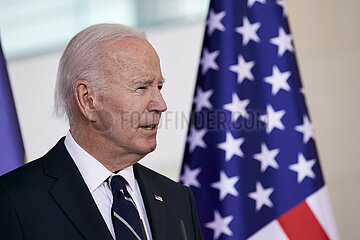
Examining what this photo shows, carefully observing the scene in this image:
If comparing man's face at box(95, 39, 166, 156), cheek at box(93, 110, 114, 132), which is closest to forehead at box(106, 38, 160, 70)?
man's face at box(95, 39, 166, 156)

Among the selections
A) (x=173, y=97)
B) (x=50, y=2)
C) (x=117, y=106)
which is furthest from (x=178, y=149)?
(x=117, y=106)

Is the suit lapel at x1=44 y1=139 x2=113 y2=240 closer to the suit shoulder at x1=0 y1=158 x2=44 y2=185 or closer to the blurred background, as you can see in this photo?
the suit shoulder at x1=0 y1=158 x2=44 y2=185

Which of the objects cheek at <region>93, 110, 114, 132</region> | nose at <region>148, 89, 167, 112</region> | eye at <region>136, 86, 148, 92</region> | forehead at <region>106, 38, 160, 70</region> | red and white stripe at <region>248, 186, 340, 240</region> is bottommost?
red and white stripe at <region>248, 186, 340, 240</region>

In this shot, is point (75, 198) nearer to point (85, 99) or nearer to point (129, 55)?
point (85, 99)

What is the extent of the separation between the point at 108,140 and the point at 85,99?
0.13 m

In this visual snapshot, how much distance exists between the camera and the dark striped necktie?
5.12 feet

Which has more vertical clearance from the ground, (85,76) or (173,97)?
(85,76)

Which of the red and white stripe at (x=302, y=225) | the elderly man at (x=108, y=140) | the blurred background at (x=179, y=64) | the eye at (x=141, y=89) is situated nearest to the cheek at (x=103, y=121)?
the elderly man at (x=108, y=140)

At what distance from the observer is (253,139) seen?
2543mm

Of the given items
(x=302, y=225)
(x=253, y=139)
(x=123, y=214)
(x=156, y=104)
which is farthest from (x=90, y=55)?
(x=302, y=225)

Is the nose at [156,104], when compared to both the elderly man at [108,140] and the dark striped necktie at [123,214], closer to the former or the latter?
the elderly man at [108,140]

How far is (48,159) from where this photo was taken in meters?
1.65

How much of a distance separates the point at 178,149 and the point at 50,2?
123 cm

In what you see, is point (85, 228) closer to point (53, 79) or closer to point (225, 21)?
point (225, 21)
